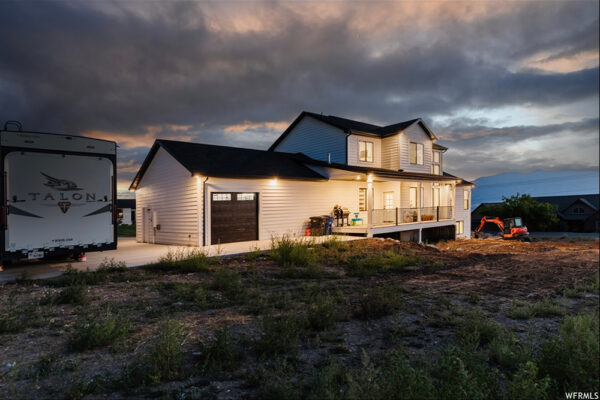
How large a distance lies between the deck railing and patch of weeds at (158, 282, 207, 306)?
44.2ft

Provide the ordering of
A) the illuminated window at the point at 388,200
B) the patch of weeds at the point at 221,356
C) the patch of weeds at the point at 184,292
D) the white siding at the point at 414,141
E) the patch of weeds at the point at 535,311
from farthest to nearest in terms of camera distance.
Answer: the illuminated window at the point at 388,200 → the white siding at the point at 414,141 → the patch of weeds at the point at 184,292 → the patch of weeds at the point at 535,311 → the patch of weeds at the point at 221,356

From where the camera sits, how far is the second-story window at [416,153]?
24584 millimetres

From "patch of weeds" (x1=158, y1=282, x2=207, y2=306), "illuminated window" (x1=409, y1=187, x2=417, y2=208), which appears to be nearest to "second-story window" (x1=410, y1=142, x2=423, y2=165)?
"illuminated window" (x1=409, y1=187, x2=417, y2=208)

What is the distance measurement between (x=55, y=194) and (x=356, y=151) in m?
17.0

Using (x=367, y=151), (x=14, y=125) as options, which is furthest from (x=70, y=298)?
(x=367, y=151)

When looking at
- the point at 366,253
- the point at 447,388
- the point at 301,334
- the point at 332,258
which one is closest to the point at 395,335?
the point at 301,334

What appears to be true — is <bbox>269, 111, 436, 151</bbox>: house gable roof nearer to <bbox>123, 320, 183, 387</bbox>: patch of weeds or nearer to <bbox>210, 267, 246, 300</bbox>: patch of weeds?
<bbox>210, 267, 246, 300</bbox>: patch of weeds

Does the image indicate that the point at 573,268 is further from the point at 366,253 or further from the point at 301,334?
the point at 301,334

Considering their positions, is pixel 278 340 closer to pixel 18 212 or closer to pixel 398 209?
pixel 18 212

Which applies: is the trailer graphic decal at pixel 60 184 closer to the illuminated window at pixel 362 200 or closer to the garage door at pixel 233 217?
the garage door at pixel 233 217

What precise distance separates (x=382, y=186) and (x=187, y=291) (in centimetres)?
1911

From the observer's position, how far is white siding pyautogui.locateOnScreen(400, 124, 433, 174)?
23.4m

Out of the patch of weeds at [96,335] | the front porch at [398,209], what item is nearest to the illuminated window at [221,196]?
the front porch at [398,209]

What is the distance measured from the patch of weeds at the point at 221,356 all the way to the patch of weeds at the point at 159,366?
0.28 m
